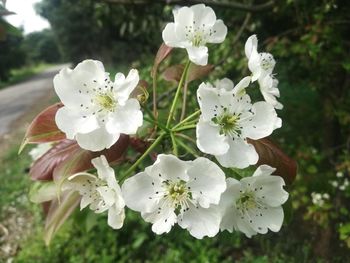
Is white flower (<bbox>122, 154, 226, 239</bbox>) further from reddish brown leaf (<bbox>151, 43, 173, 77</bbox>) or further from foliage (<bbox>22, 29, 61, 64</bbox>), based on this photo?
foliage (<bbox>22, 29, 61, 64</bbox>)

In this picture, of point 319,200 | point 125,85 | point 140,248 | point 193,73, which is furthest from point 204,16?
point 140,248

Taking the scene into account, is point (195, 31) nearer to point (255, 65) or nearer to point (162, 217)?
point (255, 65)

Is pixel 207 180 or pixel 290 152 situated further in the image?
pixel 290 152

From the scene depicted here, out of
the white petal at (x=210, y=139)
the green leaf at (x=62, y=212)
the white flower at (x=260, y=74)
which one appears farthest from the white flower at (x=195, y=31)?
the green leaf at (x=62, y=212)

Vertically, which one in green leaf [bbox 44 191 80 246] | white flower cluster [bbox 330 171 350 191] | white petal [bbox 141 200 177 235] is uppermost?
white petal [bbox 141 200 177 235]

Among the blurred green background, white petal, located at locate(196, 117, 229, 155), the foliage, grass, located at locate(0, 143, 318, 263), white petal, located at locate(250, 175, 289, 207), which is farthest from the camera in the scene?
the foliage

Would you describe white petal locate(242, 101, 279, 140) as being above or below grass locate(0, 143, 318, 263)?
above

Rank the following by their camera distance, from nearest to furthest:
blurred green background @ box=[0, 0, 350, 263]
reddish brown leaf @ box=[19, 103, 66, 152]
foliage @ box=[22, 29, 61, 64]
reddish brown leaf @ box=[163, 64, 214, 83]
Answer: reddish brown leaf @ box=[19, 103, 66, 152] → reddish brown leaf @ box=[163, 64, 214, 83] → blurred green background @ box=[0, 0, 350, 263] → foliage @ box=[22, 29, 61, 64]

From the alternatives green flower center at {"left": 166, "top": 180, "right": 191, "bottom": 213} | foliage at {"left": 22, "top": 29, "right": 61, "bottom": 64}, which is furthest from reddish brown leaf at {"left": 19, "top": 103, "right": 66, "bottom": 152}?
foliage at {"left": 22, "top": 29, "right": 61, "bottom": 64}
